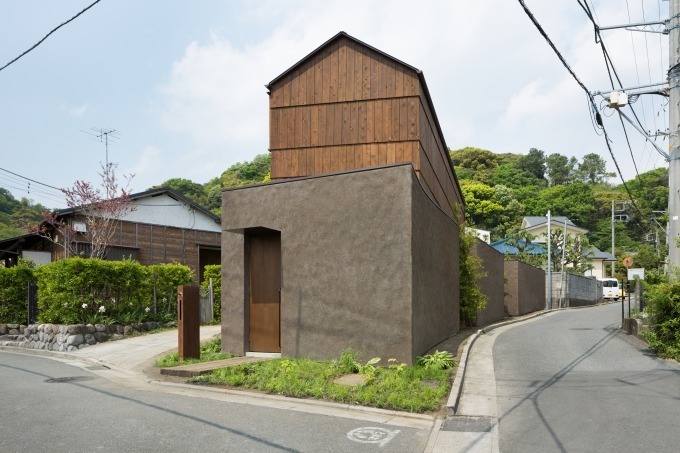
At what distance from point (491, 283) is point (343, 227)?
12.3 m

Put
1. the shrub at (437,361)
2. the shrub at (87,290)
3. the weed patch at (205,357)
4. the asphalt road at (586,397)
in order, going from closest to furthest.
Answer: the asphalt road at (586,397), the shrub at (437,361), the weed patch at (205,357), the shrub at (87,290)

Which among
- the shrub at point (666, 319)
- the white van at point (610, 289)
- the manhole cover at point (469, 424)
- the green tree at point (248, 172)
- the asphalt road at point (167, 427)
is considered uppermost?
the green tree at point (248, 172)

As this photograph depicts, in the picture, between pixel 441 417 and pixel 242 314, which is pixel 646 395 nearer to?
pixel 441 417

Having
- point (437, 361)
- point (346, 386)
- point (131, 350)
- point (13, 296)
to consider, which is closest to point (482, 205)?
point (13, 296)

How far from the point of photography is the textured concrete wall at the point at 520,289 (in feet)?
88.7

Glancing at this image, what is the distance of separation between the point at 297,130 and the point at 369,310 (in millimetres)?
7297

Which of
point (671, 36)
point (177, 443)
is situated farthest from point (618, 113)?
point (177, 443)

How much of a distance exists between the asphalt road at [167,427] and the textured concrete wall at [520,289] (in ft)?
65.9

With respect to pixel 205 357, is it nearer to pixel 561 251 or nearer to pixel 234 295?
pixel 234 295

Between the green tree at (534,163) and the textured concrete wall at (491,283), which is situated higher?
the green tree at (534,163)

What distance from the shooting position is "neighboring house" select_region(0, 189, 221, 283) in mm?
24656

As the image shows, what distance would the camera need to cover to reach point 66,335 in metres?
16.1

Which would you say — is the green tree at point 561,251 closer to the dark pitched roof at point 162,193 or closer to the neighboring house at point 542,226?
the neighboring house at point 542,226

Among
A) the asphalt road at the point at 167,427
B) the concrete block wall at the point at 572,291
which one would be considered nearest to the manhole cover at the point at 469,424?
the asphalt road at the point at 167,427
